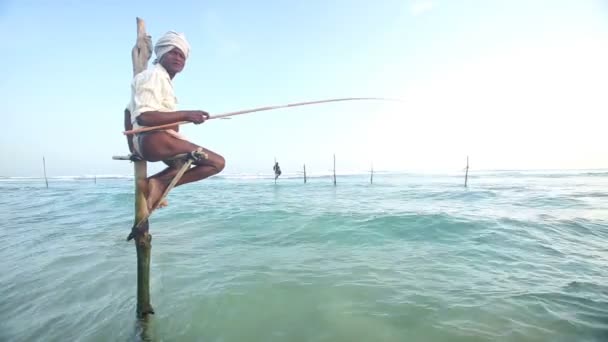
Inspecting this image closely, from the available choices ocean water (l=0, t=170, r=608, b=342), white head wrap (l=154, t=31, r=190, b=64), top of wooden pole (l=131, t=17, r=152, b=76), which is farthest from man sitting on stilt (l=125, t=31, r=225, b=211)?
ocean water (l=0, t=170, r=608, b=342)

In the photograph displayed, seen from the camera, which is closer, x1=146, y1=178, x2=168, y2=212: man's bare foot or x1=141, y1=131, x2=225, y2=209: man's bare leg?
x1=141, y1=131, x2=225, y2=209: man's bare leg

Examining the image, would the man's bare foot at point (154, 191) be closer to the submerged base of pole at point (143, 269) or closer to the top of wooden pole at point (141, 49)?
the submerged base of pole at point (143, 269)

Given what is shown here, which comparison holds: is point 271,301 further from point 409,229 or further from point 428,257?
point 409,229

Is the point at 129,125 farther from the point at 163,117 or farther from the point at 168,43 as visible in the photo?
the point at 168,43

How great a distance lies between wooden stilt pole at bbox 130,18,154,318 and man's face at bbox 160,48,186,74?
37cm

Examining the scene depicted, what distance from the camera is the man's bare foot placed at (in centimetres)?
248

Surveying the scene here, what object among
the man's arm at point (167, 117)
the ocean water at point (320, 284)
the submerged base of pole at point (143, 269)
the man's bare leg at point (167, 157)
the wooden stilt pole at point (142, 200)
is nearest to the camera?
the man's arm at point (167, 117)

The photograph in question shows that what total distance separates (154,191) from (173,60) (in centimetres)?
117

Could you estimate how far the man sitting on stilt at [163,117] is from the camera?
6.91 ft

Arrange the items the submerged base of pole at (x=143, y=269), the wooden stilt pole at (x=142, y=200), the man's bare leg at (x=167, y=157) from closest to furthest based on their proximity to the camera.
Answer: the man's bare leg at (x=167, y=157) → the wooden stilt pole at (x=142, y=200) → the submerged base of pole at (x=143, y=269)

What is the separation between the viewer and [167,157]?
7.52ft

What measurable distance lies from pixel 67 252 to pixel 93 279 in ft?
7.10

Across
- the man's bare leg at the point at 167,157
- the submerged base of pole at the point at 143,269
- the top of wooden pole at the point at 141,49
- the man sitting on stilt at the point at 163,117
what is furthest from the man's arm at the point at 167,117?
the submerged base of pole at the point at 143,269

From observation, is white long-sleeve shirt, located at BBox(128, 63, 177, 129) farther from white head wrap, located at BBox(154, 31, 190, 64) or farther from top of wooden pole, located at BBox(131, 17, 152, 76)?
top of wooden pole, located at BBox(131, 17, 152, 76)
